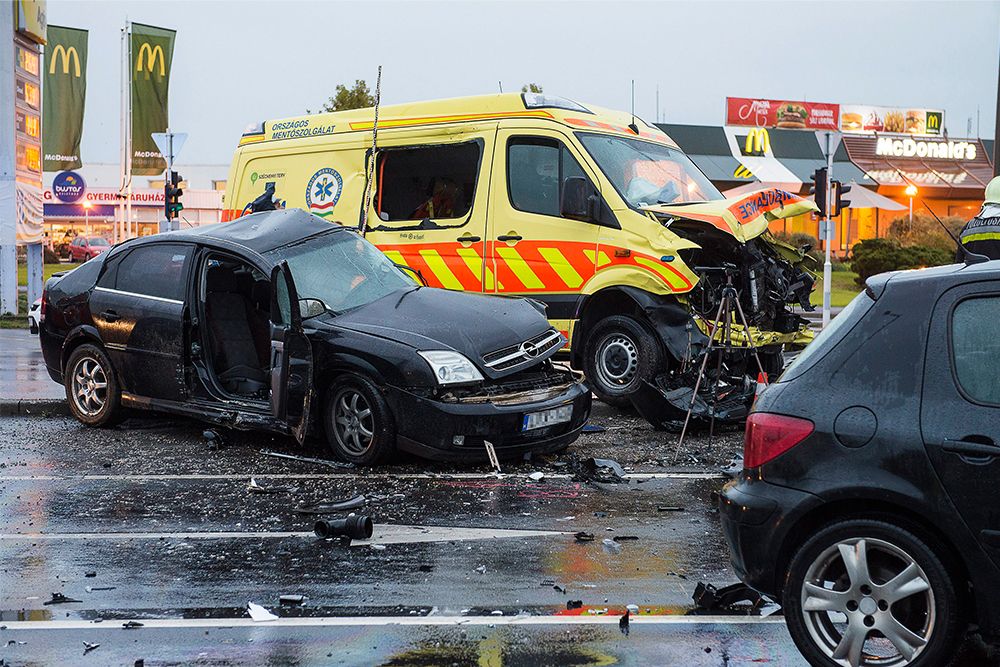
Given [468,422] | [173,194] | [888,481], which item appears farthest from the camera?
[173,194]

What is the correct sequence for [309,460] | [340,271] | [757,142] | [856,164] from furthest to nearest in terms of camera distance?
1. [856,164]
2. [757,142]
3. [340,271]
4. [309,460]

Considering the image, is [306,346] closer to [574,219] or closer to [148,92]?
[574,219]

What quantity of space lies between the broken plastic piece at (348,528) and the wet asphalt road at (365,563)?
0.20 feet

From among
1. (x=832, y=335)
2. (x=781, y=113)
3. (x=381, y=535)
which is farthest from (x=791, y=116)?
(x=832, y=335)

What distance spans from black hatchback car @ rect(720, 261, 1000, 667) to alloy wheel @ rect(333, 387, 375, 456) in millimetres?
3982

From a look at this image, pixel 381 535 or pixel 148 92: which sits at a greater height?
pixel 148 92

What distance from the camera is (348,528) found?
19.9ft

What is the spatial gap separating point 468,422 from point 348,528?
5.35 ft

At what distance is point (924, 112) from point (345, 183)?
5948 cm

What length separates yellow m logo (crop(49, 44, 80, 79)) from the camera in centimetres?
3014

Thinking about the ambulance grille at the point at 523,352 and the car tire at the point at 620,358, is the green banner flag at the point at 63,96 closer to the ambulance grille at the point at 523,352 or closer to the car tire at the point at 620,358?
the car tire at the point at 620,358

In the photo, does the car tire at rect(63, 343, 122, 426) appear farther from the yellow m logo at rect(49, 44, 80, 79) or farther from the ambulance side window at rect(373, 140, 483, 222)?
the yellow m logo at rect(49, 44, 80, 79)

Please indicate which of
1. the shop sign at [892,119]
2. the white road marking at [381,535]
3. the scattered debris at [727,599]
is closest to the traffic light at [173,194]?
the white road marking at [381,535]

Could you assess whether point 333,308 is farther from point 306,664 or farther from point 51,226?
point 51,226
